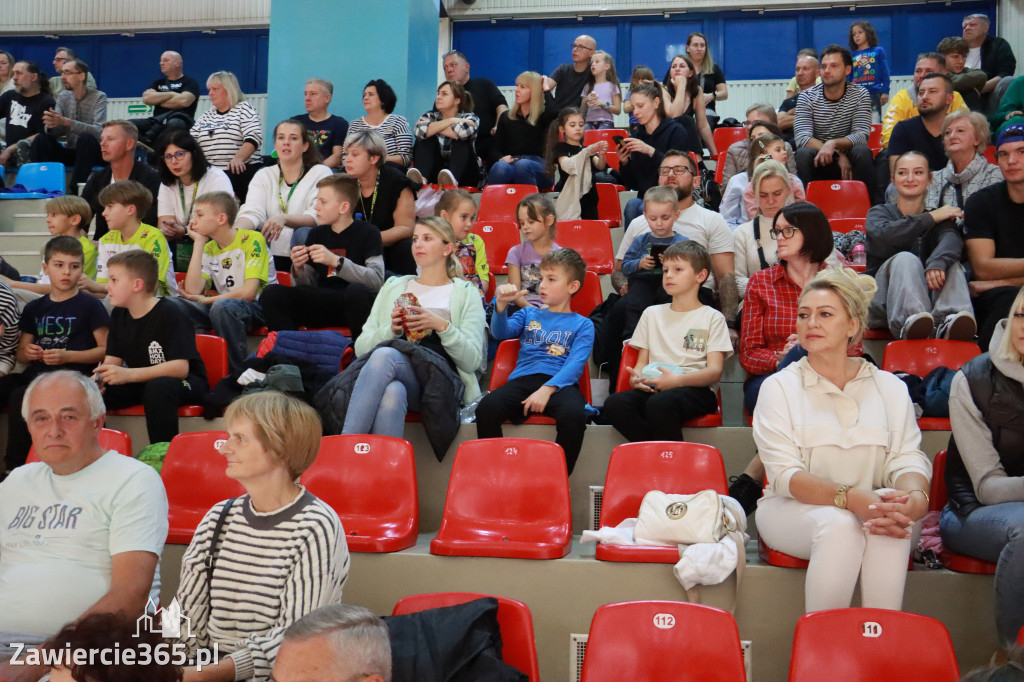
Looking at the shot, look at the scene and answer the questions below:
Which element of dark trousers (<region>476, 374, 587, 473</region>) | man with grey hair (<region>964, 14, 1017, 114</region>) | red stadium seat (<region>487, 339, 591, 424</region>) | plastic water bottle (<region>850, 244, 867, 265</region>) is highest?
man with grey hair (<region>964, 14, 1017, 114</region>)

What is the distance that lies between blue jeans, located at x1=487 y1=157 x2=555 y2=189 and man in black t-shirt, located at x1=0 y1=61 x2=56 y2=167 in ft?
13.5

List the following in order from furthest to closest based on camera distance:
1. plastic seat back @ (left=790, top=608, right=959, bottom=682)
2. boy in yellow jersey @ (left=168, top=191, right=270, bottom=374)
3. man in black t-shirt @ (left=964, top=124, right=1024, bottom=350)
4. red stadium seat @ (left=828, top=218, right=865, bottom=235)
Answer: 1. red stadium seat @ (left=828, top=218, right=865, bottom=235)
2. boy in yellow jersey @ (left=168, top=191, right=270, bottom=374)
3. man in black t-shirt @ (left=964, top=124, right=1024, bottom=350)
4. plastic seat back @ (left=790, top=608, right=959, bottom=682)

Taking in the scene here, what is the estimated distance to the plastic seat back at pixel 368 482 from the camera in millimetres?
3199

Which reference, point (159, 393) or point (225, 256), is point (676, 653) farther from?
point (225, 256)

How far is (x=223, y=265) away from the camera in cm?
493

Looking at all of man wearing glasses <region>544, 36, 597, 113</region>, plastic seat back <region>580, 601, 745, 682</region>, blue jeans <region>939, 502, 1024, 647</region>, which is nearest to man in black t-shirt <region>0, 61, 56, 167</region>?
man wearing glasses <region>544, 36, 597, 113</region>

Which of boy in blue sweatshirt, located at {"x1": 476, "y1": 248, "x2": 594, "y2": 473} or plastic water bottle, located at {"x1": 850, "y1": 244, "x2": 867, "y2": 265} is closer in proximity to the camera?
boy in blue sweatshirt, located at {"x1": 476, "y1": 248, "x2": 594, "y2": 473}

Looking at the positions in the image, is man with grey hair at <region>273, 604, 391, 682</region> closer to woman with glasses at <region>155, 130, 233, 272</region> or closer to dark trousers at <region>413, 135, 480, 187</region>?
woman with glasses at <region>155, 130, 233, 272</region>

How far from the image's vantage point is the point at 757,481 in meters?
3.35

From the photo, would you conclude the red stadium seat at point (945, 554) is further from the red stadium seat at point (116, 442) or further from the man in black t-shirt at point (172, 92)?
the man in black t-shirt at point (172, 92)

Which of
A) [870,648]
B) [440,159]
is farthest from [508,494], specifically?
[440,159]

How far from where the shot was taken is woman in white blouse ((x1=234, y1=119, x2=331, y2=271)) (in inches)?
217

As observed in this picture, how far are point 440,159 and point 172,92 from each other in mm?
3085

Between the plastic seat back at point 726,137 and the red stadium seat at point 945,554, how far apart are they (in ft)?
17.6
